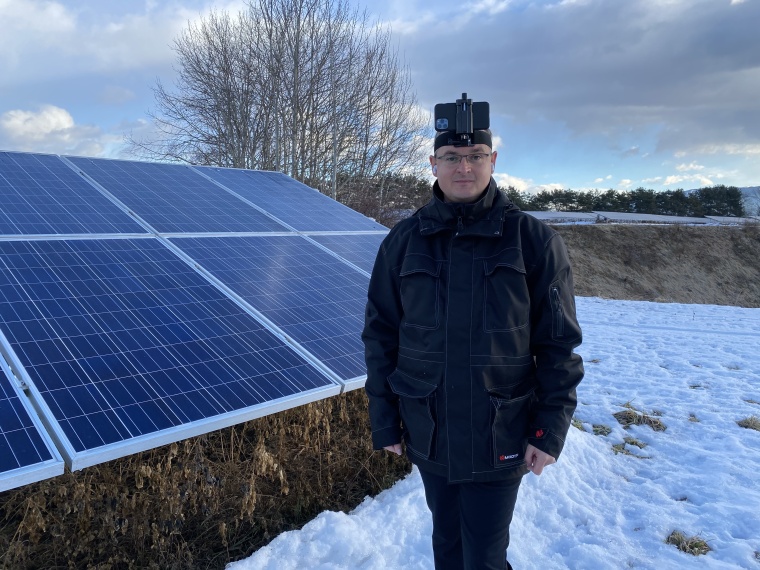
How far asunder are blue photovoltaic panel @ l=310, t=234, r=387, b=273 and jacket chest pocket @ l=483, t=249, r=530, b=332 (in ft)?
11.5

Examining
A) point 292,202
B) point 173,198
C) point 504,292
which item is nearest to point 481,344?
point 504,292

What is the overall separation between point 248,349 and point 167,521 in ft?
3.64

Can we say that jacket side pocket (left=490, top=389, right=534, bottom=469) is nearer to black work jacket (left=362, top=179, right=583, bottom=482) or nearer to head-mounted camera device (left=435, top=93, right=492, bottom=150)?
black work jacket (left=362, top=179, right=583, bottom=482)

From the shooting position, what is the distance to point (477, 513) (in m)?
2.39

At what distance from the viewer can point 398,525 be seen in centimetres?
373

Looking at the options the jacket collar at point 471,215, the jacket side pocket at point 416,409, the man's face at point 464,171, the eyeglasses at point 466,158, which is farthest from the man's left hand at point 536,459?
the eyeglasses at point 466,158

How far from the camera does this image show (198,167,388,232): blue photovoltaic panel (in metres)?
6.77

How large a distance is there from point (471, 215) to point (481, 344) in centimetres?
54

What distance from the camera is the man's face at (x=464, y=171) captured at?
2.37 meters

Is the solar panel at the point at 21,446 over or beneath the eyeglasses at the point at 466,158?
beneath

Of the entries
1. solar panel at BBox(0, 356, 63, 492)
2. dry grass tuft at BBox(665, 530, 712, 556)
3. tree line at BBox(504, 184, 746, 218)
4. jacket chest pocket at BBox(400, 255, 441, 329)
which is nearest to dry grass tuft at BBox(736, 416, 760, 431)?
dry grass tuft at BBox(665, 530, 712, 556)

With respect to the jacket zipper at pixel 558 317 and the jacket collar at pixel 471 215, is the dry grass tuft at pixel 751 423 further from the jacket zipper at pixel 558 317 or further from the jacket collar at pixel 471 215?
the jacket collar at pixel 471 215

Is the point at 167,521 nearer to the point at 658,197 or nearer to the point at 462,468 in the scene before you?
Answer: the point at 462,468

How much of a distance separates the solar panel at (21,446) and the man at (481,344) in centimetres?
154
